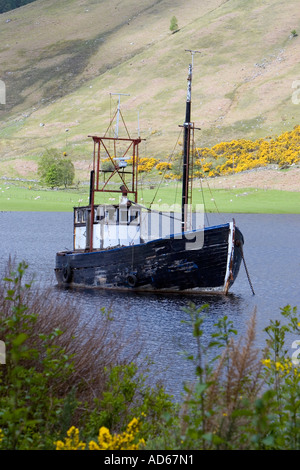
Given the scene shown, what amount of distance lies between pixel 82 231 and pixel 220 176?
300ft

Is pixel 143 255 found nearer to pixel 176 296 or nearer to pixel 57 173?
pixel 176 296

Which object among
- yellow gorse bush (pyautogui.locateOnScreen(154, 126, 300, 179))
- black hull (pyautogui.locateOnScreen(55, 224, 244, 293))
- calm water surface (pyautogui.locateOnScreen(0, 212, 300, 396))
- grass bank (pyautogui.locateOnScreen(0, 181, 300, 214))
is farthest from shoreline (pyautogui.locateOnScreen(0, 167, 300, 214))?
black hull (pyautogui.locateOnScreen(55, 224, 244, 293))

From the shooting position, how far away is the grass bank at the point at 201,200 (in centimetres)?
9444

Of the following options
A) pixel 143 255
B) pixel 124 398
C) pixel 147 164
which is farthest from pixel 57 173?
pixel 124 398

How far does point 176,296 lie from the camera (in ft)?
108

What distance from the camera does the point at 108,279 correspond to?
113ft

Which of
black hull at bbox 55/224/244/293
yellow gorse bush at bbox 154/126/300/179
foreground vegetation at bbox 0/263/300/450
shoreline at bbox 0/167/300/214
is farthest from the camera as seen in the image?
yellow gorse bush at bbox 154/126/300/179

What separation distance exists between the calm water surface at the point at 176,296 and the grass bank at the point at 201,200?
20.8 metres

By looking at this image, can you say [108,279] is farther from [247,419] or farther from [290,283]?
[247,419]

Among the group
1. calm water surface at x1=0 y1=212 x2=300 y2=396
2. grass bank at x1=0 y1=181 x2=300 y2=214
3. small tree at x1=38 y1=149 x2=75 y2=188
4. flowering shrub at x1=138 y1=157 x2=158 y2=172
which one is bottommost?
calm water surface at x1=0 y1=212 x2=300 y2=396

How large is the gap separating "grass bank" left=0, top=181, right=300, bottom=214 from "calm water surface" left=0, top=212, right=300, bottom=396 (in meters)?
20.8

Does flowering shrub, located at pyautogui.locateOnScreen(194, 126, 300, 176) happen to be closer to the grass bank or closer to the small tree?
the grass bank

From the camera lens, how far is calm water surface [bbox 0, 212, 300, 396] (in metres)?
21.4

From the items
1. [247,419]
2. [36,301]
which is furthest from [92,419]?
[36,301]
